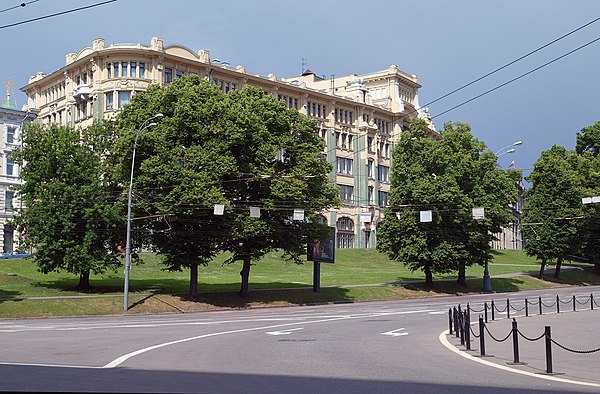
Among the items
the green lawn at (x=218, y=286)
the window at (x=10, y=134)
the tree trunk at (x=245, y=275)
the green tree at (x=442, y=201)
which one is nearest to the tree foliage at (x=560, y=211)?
the green lawn at (x=218, y=286)

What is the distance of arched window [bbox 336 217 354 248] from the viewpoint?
100625mm

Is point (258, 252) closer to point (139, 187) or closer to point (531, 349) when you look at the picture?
point (139, 187)

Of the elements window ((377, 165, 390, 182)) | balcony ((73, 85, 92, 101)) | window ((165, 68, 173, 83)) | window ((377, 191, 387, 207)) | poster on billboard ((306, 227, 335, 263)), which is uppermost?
window ((165, 68, 173, 83))

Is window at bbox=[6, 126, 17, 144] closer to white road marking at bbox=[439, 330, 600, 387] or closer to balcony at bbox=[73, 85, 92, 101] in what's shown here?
balcony at bbox=[73, 85, 92, 101]

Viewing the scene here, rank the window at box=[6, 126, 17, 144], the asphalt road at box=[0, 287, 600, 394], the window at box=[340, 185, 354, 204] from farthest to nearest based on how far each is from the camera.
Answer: the window at box=[340, 185, 354, 204]
the window at box=[6, 126, 17, 144]
the asphalt road at box=[0, 287, 600, 394]

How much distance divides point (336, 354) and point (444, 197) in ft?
136

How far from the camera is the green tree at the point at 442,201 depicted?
5825 cm

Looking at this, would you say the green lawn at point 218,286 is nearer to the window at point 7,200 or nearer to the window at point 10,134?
the window at point 7,200

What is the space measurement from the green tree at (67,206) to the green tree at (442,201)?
2369 cm

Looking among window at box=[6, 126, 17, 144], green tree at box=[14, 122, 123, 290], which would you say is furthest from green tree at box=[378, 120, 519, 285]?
window at box=[6, 126, 17, 144]

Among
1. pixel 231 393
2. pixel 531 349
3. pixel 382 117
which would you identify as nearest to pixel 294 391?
pixel 231 393

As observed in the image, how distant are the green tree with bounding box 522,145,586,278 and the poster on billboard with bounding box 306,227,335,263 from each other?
106 ft

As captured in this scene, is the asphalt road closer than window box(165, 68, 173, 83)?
Yes

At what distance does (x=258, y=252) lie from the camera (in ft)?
150
